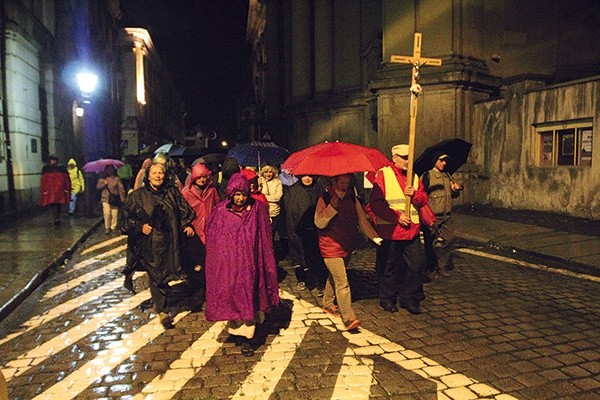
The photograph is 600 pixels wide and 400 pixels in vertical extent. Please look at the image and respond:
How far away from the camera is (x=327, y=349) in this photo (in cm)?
461

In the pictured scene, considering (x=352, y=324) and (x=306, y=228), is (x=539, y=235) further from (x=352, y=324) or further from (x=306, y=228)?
(x=352, y=324)

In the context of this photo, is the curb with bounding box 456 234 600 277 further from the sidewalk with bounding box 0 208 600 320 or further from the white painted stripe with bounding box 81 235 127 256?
the white painted stripe with bounding box 81 235 127 256

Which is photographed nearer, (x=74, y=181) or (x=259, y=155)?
(x=259, y=155)

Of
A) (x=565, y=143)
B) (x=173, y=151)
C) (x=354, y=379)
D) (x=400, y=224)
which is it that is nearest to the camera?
(x=354, y=379)

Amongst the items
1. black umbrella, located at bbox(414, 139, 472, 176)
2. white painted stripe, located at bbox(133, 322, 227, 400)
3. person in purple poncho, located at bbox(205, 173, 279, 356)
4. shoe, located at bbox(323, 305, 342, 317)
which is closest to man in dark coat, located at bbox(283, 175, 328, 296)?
shoe, located at bbox(323, 305, 342, 317)

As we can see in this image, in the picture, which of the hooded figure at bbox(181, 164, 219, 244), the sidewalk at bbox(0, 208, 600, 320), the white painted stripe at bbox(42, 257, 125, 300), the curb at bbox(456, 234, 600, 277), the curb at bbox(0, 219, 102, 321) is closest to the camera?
the curb at bbox(0, 219, 102, 321)

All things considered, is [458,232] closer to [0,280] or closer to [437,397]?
[437,397]

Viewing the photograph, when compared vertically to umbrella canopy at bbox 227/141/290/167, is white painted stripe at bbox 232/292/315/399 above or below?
below

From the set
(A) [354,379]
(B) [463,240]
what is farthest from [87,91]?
(A) [354,379]

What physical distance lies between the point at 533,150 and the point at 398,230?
9.74m

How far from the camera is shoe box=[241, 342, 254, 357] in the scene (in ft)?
14.8

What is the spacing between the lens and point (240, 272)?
14.6ft

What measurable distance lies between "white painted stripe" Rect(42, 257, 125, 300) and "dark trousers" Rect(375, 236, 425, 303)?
4.59m

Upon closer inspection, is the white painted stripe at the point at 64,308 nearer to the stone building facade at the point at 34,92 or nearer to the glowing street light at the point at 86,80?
the stone building facade at the point at 34,92
